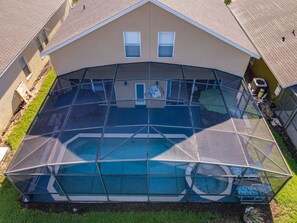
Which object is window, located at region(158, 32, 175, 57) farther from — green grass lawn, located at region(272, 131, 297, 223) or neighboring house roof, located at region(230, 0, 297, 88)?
green grass lawn, located at region(272, 131, 297, 223)

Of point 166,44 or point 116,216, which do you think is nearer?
point 116,216

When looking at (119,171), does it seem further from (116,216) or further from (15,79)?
(15,79)

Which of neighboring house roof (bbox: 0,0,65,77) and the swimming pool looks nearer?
the swimming pool

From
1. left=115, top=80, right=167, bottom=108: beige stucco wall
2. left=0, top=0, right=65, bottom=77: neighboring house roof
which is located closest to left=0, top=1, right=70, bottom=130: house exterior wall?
left=0, top=0, right=65, bottom=77: neighboring house roof

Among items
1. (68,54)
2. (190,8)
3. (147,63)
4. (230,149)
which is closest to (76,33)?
(68,54)

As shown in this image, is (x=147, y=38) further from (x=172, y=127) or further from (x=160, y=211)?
(x=160, y=211)

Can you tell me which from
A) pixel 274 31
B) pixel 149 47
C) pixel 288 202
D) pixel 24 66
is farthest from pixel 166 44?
pixel 24 66

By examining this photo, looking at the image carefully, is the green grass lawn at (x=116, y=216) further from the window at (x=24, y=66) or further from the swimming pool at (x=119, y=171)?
the window at (x=24, y=66)
